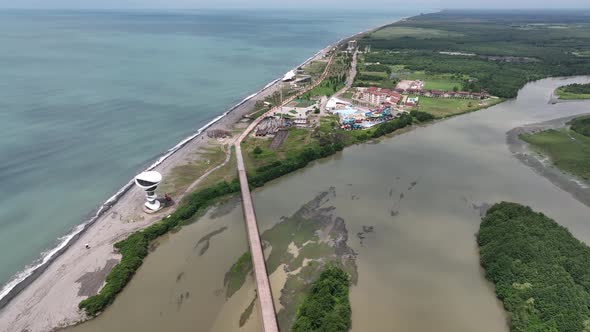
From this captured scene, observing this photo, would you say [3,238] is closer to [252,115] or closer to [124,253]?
[124,253]

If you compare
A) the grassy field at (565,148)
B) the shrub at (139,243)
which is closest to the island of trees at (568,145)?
the grassy field at (565,148)

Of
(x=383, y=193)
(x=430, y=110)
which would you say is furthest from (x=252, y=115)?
(x=430, y=110)

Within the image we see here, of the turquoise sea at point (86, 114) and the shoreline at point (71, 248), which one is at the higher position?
the turquoise sea at point (86, 114)

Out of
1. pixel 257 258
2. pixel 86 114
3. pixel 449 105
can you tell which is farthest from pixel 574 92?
pixel 86 114

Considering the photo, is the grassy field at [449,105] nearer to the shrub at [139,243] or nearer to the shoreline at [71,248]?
the shoreline at [71,248]

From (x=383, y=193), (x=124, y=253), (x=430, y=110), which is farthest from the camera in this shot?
(x=430, y=110)
